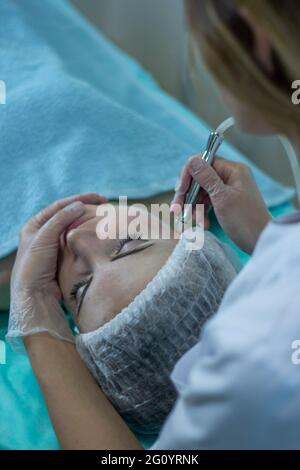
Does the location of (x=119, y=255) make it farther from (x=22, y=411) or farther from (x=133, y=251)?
(x=22, y=411)

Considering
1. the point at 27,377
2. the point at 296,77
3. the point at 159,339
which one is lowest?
the point at 27,377

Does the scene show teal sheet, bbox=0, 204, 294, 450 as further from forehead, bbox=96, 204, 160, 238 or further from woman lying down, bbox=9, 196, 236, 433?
forehead, bbox=96, 204, 160, 238

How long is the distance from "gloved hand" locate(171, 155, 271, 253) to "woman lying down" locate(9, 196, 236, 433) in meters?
0.06

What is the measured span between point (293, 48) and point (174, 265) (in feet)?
1.87

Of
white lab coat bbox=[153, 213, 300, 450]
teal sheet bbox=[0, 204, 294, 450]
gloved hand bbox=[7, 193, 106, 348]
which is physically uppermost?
white lab coat bbox=[153, 213, 300, 450]

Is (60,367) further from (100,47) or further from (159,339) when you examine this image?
(100,47)

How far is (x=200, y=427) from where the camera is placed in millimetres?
684

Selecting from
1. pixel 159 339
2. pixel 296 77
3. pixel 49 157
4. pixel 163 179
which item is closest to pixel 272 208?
pixel 163 179

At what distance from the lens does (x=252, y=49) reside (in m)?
0.70

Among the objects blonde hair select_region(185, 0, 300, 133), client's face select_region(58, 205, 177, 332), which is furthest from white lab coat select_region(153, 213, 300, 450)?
client's face select_region(58, 205, 177, 332)

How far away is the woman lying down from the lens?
1.14 m

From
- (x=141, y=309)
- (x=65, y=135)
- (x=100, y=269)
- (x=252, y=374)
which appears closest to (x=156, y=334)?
(x=141, y=309)

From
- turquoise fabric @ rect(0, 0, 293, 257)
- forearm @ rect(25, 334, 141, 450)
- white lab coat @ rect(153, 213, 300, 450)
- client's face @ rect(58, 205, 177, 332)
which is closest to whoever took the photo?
white lab coat @ rect(153, 213, 300, 450)

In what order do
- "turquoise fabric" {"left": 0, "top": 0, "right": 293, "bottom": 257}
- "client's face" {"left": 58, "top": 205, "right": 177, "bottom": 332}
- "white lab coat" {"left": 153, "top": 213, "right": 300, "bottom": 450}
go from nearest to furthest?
"white lab coat" {"left": 153, "top": 213, "right": 300, "bottom": 450}
"client's face" {"left": 58, "top": 205, "right": 177, "bottom": 332}
"turquoise fabric" {"left": 0, "top": 0, "right": 293, "bottom": 257}
